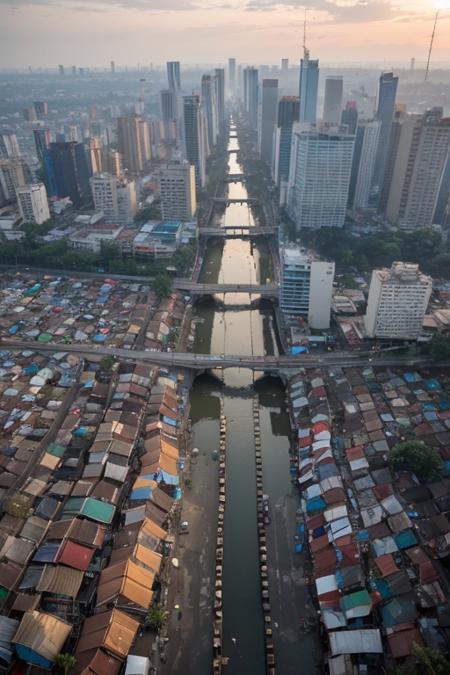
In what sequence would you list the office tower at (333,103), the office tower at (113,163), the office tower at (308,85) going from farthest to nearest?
1. the office tower at (333,103)
2. the office tower at (308,85)
3. the office tower at (113,163)

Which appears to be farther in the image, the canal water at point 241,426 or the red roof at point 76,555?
the red roof at point 76,555

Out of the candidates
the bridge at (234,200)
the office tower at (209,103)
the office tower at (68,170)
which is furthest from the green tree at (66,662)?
the office tower at (209,103)

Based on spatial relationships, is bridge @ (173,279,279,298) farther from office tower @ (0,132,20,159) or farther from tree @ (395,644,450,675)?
office tower @ (0,132,20,159)

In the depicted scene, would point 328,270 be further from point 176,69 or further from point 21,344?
point 176,69

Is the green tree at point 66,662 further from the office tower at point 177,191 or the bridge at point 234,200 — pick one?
the bridge at point 234,200

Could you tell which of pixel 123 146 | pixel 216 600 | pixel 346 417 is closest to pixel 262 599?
pixel 216 600
